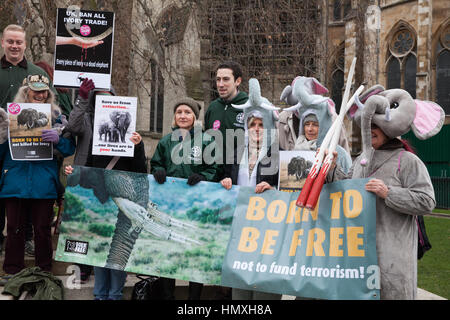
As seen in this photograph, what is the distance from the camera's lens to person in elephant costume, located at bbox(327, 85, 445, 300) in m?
3.93

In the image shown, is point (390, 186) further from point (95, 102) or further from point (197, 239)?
point (95, 102)

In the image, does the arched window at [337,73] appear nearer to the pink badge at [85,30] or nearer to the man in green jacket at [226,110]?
the man in green jacket at [226,110]

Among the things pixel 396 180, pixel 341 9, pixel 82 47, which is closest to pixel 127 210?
pixel 82 47

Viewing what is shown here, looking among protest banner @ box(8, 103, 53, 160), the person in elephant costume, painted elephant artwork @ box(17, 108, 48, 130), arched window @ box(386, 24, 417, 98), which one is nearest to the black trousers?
protest banner @ box(8, 103, 53, 160)

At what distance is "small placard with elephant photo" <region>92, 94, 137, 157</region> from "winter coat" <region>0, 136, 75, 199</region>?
0.56 metres

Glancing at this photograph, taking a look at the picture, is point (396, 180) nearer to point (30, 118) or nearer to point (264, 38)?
point (30, 118)

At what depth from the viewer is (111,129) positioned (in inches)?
206

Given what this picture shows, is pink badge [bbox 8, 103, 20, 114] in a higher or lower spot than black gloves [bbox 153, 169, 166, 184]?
higher

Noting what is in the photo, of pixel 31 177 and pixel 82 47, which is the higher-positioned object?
pixel 82 47

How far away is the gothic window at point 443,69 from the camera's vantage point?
83.7 ft

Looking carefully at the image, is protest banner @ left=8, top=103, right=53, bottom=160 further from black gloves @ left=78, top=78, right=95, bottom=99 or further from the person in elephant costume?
the person in elephant costume

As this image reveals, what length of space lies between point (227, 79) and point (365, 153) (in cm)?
199

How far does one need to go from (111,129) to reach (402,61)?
963 inches

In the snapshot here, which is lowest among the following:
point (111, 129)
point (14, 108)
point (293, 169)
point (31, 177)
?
point (31, 177)
